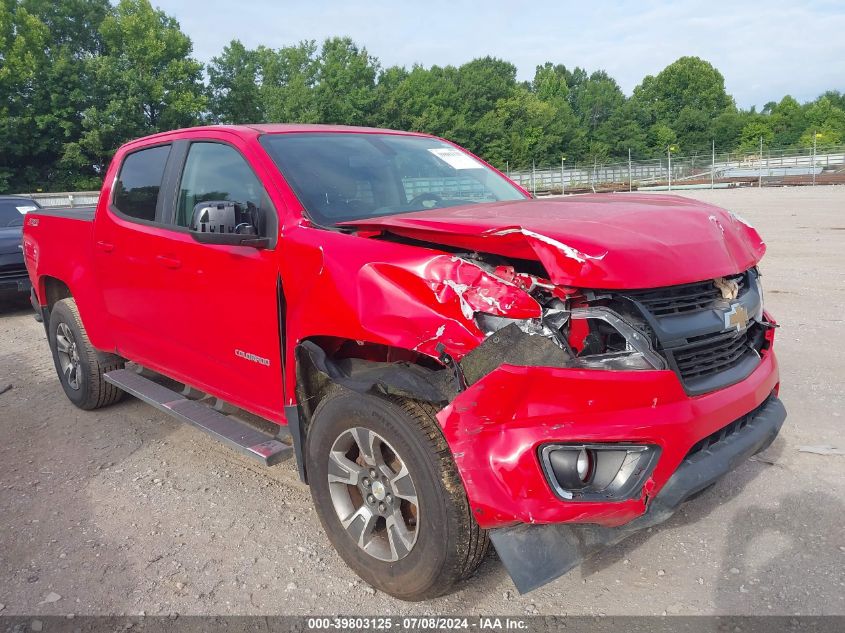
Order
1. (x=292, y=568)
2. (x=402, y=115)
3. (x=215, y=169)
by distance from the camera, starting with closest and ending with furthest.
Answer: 1. (x=292, y=568)
2. (x=215, y=169)
3. (x=402, y=115)

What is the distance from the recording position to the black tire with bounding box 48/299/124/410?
4906mm

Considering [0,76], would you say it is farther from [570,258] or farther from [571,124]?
[571,124]

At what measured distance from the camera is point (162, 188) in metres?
3.98

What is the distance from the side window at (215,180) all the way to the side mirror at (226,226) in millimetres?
138

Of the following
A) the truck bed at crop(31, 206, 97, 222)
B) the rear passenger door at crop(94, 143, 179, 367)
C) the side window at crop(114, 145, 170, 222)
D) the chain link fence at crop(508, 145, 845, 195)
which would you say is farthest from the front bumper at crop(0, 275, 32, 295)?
the chain link fence at crop(508, 145, 845, 195)

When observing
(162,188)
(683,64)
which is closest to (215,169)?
(162,188)

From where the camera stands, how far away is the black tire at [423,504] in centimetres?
237

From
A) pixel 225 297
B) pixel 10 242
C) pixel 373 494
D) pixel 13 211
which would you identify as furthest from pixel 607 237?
pixel 13 211

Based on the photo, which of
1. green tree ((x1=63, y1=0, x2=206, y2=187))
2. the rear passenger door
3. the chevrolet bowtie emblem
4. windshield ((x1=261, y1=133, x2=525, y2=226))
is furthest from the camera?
green tree ((x1=63, y1=0, x2=206, y2=187))

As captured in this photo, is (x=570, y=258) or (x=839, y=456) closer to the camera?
(x=570, y=258)

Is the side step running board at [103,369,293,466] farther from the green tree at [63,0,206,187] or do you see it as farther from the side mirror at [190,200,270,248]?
the green tree at [63,0,206,187]

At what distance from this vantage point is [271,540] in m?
3.22

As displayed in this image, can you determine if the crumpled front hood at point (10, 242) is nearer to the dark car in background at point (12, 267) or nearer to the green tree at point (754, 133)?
the dark car in background at point (12, 267)

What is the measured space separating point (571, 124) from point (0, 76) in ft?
177
